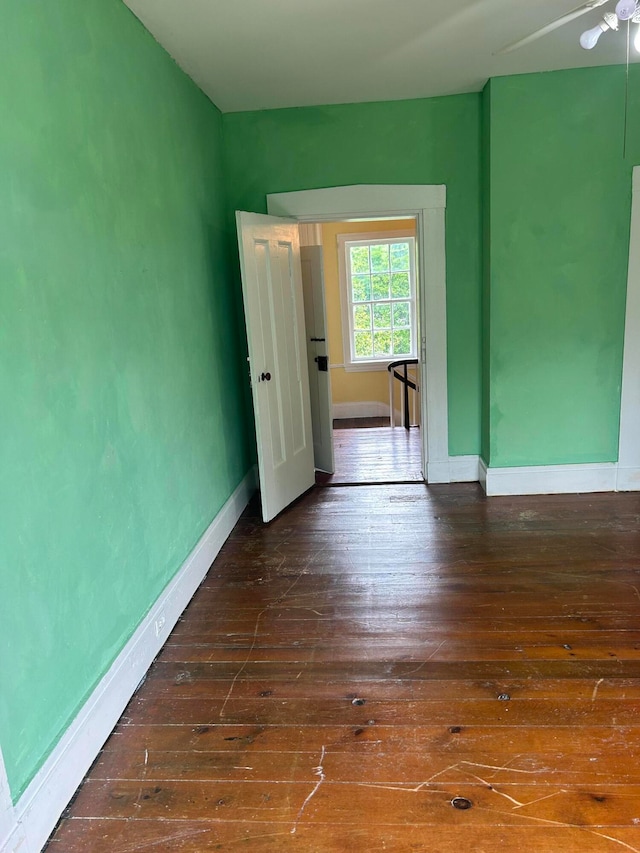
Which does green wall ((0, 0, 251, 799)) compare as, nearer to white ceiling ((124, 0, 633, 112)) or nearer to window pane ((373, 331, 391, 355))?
white ceiling ((124, 0, 633, 112))

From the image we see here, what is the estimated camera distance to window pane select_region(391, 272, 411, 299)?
23.9 feet

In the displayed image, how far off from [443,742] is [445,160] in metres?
3.50

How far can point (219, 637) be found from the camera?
8.17 feet

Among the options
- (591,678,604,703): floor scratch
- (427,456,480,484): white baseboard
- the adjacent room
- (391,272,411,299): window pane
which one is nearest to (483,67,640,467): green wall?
the adjacent room

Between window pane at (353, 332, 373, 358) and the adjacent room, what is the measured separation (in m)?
2.63

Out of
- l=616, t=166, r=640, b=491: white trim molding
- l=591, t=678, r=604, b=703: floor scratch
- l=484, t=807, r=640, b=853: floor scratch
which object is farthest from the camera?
l=616, t=166, r=640, b=491: white trim molding

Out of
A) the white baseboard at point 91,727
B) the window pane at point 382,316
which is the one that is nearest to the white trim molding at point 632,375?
the white baseboard at point 91,727

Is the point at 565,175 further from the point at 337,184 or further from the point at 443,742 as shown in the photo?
the point at 443,742

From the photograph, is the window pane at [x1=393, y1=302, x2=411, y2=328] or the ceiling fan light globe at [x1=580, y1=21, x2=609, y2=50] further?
the window pane at [x1=393, y1=302, x2=411, y2=328]

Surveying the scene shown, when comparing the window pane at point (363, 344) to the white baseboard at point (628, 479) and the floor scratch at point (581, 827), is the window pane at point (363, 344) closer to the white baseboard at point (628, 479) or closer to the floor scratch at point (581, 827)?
the white baseboard at point (628, 479)

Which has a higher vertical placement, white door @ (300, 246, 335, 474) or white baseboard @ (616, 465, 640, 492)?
Result: white door @ (300, 246, 335, 474)

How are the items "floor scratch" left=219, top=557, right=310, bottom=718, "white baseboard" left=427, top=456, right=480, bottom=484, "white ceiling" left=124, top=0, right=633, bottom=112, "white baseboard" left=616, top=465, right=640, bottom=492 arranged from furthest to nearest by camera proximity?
1. "white baseboard" left=427, top=456, right=480, bottom=484
2. "white baseboard" left=616, top=465, right=640, bottom=492
3. "white ceiling" left=124, top=0, right=633, bottom=112
4. "floor scratch" left=219, top=557, right=310, bottom=718

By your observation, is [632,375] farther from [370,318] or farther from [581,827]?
[370,318]

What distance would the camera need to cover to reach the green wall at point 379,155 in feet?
12.4
